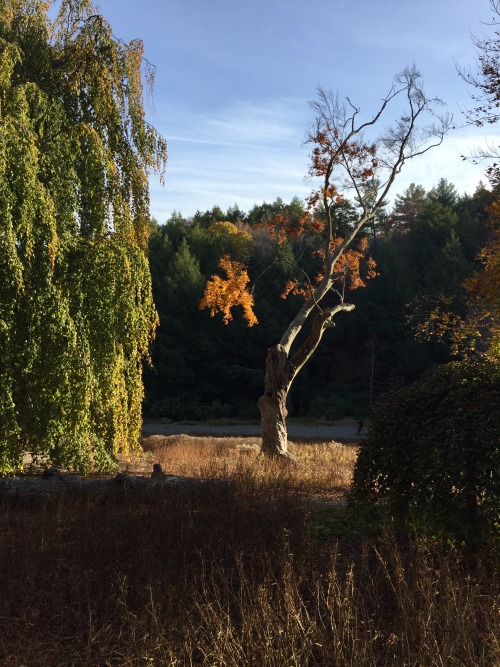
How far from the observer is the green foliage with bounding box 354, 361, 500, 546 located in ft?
16.1

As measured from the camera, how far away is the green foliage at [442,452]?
4.92 meters

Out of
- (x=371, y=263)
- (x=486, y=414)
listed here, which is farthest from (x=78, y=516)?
(x=371, y=263)

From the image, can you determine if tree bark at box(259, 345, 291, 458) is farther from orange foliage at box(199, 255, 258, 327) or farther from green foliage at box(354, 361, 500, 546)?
green foliage at box(354, 361, 500, 546)

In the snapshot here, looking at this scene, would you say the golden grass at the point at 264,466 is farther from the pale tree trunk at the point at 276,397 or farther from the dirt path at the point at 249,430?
the dirt path at the point at 249,430

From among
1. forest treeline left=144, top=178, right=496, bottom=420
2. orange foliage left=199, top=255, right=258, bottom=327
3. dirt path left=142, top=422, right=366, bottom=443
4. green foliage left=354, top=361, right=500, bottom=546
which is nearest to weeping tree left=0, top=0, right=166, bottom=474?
green foliage left=354, top=361, right=500, bottom=546

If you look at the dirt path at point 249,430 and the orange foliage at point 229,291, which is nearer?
the orange foliage at point 229,291

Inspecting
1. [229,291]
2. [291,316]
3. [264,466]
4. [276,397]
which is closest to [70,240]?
[264,466]

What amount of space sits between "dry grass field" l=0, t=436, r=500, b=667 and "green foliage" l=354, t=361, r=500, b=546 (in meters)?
0.36

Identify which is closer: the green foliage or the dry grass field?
the dry grass field

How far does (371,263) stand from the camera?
19562 millimetres

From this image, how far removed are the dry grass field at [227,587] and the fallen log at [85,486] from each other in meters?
0.17

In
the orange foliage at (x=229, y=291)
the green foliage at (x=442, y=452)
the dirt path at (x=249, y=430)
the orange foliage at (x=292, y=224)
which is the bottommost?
the dirt path at (x=249, y=430)

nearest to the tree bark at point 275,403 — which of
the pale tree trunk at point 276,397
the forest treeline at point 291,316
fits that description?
the pale tree trunk at point 276,397

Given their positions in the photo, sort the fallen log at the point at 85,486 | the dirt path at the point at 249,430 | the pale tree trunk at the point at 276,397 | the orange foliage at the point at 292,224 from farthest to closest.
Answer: the dirt path at the point at 249,430 → the orange foliage at the point at 292,224 → the pale tree trunk at the point at 276,397 → the fallen log at the point at 85,486
